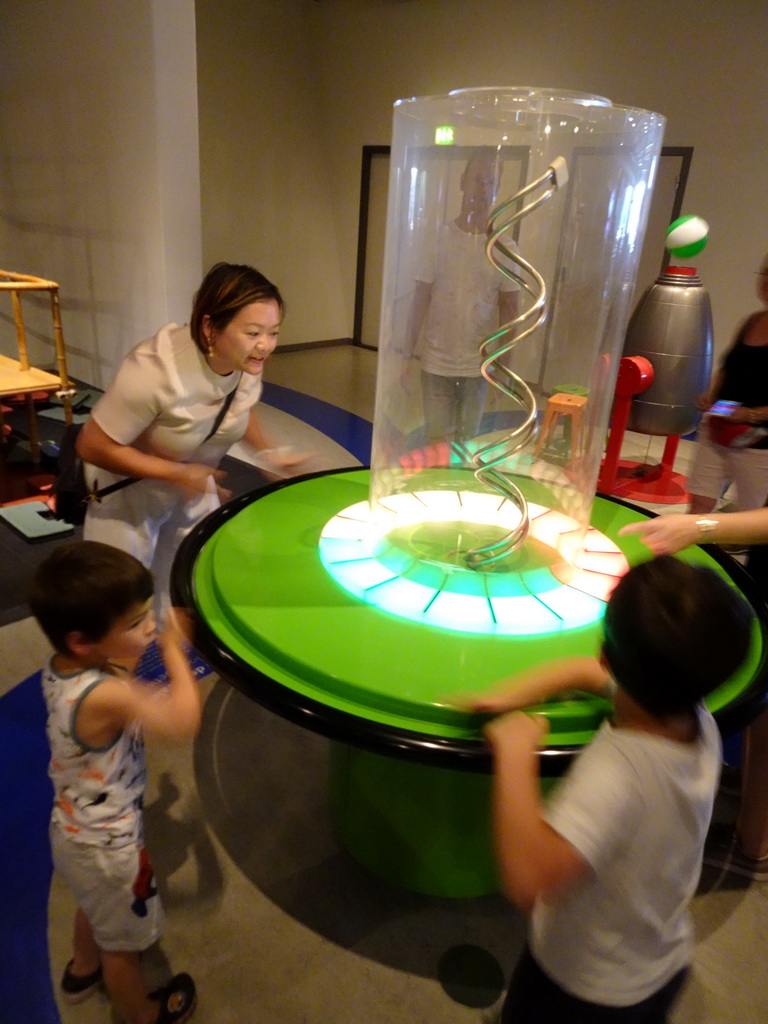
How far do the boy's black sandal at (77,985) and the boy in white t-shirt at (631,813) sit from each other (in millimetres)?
957

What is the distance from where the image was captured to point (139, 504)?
202 centimetres

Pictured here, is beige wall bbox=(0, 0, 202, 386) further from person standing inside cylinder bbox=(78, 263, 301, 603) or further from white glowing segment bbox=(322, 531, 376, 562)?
white glowing segment bbox=(322, 531, 376, 562)

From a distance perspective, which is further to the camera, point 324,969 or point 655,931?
point 324,969

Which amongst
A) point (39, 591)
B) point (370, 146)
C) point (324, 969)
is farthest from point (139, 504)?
point (370, 146)

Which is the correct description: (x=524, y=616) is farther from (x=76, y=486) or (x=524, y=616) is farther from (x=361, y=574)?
(x=76, y=486)

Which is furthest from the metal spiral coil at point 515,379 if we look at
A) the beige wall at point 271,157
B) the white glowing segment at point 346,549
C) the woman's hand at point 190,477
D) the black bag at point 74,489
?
the beige wall at point 271,157

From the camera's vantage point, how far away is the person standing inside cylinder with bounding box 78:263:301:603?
1753mm

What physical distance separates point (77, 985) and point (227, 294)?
5.00 ft

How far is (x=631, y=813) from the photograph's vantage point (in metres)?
0.81

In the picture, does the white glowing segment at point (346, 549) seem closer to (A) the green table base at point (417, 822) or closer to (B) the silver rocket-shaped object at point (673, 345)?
(A) the green table base at point (417, 822)

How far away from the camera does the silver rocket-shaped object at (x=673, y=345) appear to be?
400 cm

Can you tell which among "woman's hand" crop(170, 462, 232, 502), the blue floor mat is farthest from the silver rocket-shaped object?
the blue floor mat

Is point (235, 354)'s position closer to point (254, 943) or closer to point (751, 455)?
point (254, 943)

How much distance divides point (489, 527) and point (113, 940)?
1174 millimetres
